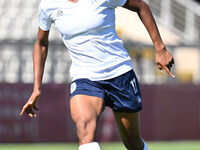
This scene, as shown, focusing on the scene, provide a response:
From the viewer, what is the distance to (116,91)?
→ 19.0 ft

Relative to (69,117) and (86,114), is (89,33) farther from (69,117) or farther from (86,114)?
(69,117)

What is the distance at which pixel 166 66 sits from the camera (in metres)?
5.62

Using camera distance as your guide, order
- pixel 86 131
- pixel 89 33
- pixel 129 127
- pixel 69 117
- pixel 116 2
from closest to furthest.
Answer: pixel 86 131
pixel 89 33
pixel 116 2
pixel 129 127
pixel 69 117

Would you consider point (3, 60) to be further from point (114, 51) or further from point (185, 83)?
point (114, 51)

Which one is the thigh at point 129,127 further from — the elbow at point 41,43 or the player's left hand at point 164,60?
the elbow at point 41,43

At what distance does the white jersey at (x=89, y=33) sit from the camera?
219 inches

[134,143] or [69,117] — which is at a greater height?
[134,143]

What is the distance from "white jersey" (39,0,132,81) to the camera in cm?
556

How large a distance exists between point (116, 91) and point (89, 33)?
60 cm

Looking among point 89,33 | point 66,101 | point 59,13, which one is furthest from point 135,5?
point 66,101

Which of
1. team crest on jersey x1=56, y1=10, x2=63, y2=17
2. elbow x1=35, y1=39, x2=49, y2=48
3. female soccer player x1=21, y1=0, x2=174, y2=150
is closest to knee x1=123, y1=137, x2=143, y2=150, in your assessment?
female soccer player x1=21, y1=0, x2=174, y2=150

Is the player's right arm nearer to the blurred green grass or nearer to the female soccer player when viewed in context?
the female soccer player

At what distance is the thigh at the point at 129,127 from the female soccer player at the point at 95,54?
0.06 metres

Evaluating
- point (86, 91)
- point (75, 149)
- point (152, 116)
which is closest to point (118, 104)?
point (86, 91)
